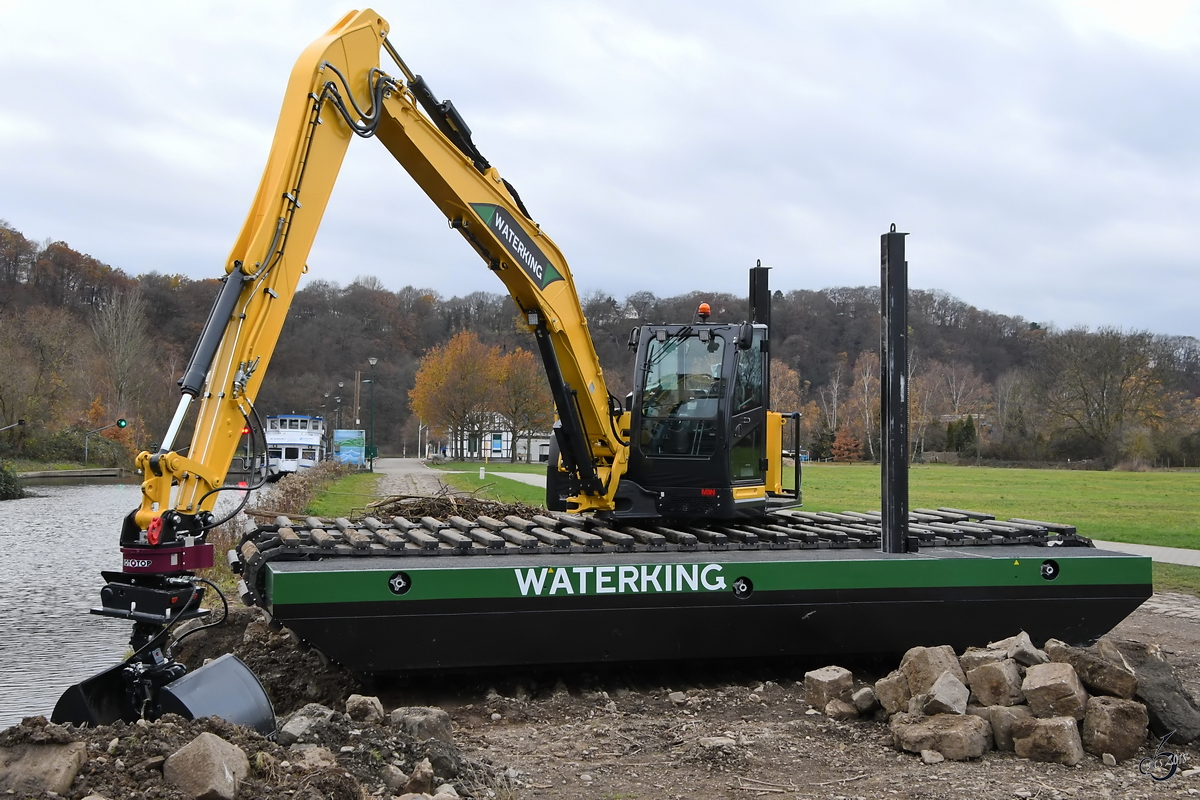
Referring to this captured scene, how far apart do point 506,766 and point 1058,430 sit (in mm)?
65418

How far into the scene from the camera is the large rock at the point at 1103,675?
6.01 metres

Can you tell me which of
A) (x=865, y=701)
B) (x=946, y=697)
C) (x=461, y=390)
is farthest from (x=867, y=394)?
(x=946, y=697)

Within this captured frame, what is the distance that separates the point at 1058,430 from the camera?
64000 millimetres

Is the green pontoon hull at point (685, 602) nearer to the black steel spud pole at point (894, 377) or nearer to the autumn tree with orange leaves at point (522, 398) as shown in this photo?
the black steel spud pole at point (894, 377)

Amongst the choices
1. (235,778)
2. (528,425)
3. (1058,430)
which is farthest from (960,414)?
(235,778)

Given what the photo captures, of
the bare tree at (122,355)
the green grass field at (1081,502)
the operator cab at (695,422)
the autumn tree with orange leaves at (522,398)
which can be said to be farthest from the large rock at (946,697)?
the bare tree at (122,355)

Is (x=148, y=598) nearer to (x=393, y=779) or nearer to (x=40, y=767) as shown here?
(x=40, y=767)

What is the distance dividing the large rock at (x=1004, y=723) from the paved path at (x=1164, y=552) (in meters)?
9.80

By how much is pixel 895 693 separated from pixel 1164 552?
12.0 meters

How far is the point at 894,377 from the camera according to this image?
308 inches

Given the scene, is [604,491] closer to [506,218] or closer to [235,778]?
[506,218]

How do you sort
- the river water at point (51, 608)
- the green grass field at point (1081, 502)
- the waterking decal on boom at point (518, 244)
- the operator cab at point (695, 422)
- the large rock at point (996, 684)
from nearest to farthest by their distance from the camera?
the large rock at point (996, 684) < the waterking decal on boom at point (518, 244) < the river water at point (51, 608) < the operator cab at point (695, 422) < the green grass field at point (1081, 502)

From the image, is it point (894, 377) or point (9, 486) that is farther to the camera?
point (9, 486)

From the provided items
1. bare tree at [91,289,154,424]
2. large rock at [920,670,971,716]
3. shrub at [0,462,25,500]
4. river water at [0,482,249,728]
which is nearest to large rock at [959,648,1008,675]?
large rock at [920,670,971,716]
